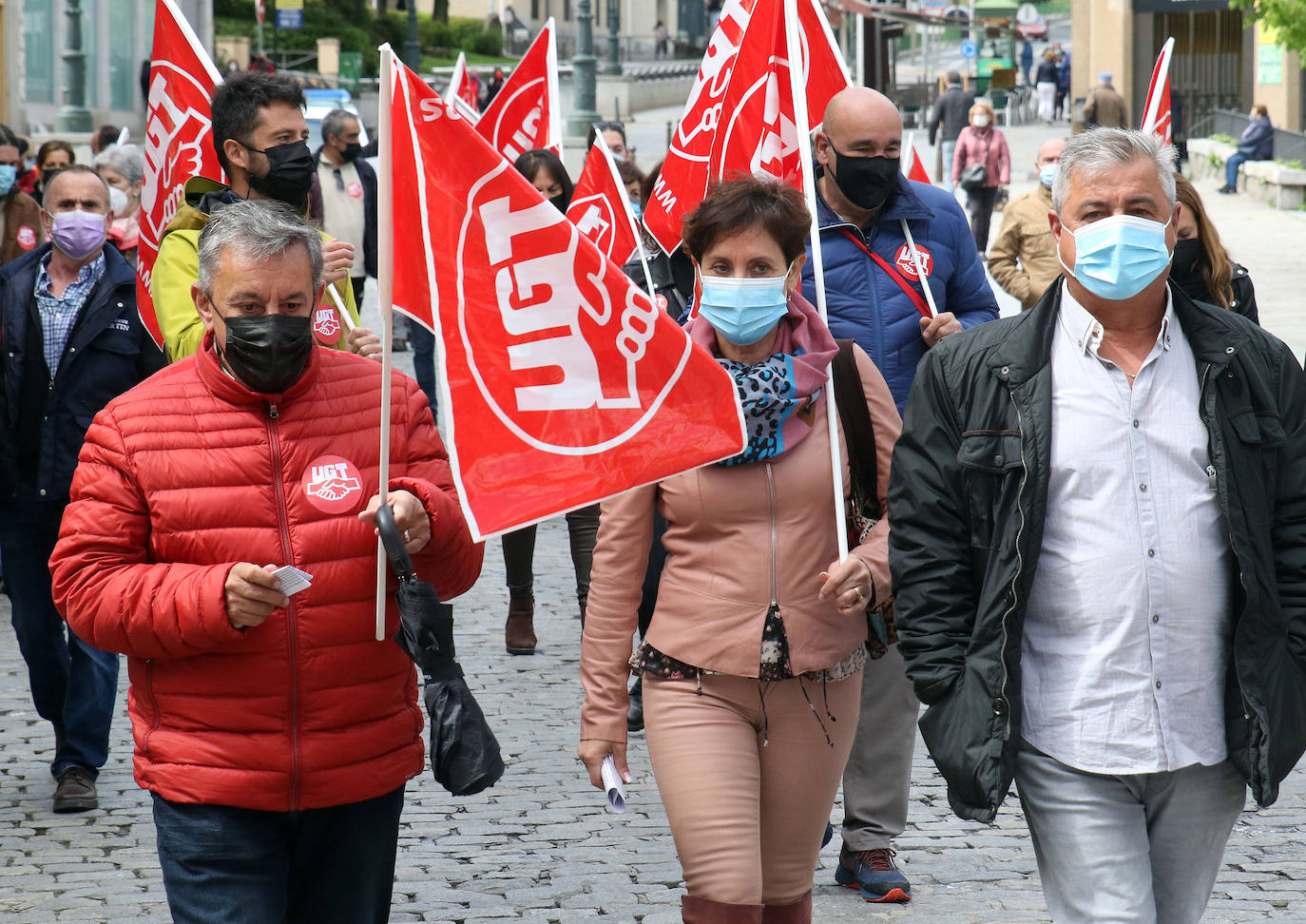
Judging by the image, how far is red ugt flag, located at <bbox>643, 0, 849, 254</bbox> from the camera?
5367mm

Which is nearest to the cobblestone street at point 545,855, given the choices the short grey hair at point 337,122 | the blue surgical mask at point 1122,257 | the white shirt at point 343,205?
the blue surgical mask at point 1122,257

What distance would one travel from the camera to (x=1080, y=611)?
340cm

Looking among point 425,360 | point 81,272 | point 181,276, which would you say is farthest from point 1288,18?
point 181,276

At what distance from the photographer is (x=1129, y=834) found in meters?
3.44

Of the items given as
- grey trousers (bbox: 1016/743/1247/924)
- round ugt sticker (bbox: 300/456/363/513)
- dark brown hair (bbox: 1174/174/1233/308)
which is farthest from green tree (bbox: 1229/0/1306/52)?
round ugt sticker (bbox: 300/456/363/513)

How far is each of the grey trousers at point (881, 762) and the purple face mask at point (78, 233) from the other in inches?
120

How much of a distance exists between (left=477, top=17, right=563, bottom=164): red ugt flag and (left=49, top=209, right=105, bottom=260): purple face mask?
434 cm

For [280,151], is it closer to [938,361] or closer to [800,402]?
[800,402]

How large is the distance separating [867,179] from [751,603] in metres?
1.74

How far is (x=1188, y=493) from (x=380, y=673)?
162cm

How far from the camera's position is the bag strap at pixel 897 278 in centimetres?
519

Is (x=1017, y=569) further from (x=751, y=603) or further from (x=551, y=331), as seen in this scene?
(x=551, y=331)

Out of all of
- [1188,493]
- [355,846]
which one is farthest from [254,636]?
[1188,493]

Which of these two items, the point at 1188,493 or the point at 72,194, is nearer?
the point at 1188,493
